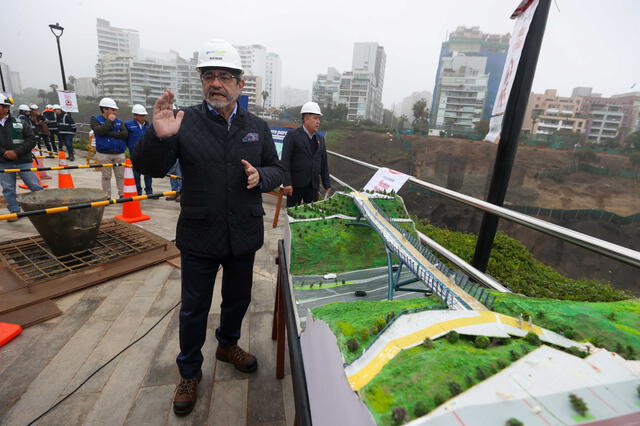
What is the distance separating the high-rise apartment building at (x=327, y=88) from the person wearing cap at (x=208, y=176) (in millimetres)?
101771

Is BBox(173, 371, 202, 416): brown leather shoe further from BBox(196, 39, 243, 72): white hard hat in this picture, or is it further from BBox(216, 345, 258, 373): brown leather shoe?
BBox(196, 39, 243, 72): white hard hat

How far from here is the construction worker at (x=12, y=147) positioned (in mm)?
5121

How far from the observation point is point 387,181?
3338 millimetres

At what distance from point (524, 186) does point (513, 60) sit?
4379 cm

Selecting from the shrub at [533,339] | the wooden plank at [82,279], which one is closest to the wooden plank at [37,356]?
the wooden plank at [82,279]

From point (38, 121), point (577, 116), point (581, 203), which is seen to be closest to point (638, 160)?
point (581, 203)

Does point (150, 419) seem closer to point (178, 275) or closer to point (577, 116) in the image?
point (178, 275)

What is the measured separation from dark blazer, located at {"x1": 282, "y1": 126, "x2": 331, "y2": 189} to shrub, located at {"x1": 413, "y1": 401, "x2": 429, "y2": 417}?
4006mm

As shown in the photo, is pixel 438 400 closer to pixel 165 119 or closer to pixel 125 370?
pixel 165 119

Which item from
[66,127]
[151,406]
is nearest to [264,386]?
[151,406]

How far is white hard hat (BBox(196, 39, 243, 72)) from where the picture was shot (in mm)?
1865

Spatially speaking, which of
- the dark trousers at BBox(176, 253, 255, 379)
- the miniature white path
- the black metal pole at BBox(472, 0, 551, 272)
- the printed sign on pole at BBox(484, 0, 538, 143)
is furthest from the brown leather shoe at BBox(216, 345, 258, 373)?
the printed sign on pole at BBox(484, 0, 538, 143)

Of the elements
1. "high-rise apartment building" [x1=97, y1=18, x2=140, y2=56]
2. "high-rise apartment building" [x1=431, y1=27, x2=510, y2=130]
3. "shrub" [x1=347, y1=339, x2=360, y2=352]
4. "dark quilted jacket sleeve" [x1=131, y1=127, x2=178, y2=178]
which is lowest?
"shrub" [x1=347, y1=339, x2=360, y2=352]

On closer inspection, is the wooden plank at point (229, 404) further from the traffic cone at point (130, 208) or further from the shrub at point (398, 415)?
the traffic cone at point (130, 208)
